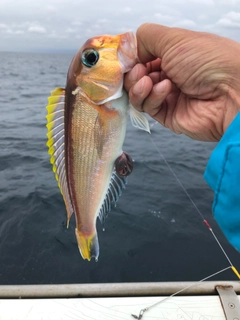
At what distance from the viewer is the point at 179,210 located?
218 inches

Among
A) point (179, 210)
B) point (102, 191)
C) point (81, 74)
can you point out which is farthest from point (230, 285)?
point (179, 210)

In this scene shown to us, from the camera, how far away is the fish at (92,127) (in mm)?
1603

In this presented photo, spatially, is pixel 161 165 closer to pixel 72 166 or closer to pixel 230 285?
pixel 230 285

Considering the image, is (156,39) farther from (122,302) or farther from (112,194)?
(122,302)

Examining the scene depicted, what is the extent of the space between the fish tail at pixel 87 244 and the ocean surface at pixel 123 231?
2.25m

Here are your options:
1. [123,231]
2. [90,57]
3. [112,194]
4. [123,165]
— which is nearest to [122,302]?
[112,194]

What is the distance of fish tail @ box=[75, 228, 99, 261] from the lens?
191cm

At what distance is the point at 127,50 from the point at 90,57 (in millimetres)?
197

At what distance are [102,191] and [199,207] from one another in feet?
13.6

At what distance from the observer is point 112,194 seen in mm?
1937

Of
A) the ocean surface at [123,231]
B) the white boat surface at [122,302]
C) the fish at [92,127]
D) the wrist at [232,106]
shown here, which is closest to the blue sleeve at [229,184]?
the wrist at [232,106]

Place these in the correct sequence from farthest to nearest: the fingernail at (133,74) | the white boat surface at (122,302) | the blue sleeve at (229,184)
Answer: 1. the white boat surface at (122,302)
2. the fingernail at (133,74)
3. the blue sleeve at (229,184)

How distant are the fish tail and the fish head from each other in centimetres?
83

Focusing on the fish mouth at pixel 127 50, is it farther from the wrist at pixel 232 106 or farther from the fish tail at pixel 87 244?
the fish tail at pixel 87 244
